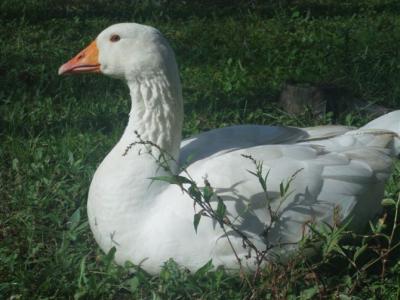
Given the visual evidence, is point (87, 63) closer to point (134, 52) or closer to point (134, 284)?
point (134, 52)

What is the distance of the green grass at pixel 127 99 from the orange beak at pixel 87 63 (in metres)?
0.78

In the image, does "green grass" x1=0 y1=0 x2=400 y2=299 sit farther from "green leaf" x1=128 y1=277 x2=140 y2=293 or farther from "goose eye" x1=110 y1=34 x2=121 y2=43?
"goose eye" x1=110 y1=34 x2=121 y2=43

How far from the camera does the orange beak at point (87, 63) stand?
13.4ft

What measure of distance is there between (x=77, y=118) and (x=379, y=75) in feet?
8.85

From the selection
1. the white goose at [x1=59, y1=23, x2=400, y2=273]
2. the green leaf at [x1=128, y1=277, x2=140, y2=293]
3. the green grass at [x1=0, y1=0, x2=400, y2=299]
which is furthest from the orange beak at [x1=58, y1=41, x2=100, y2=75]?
the green leaf at [x1=128, y1=277, x2=140, y2=293]

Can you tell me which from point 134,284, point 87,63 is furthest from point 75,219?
point 87,63

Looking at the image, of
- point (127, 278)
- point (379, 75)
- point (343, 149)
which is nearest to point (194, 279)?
point (127, 278)

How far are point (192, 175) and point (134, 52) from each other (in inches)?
27.8

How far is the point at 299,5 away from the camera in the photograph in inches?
354

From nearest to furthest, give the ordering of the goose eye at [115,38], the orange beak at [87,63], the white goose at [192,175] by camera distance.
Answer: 1. the white goose at [192,175]
2. the goose eye at [115,38]
3. the orange beak at [87,63]

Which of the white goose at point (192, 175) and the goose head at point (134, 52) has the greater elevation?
the goose head at point (134, 52)

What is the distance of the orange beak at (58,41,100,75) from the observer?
407cm

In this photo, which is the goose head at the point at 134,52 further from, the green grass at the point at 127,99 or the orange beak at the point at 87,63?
the green grass at the point at 127,99

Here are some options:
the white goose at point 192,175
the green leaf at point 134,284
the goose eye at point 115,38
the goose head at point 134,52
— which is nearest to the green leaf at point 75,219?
the white goose at point 192,175
